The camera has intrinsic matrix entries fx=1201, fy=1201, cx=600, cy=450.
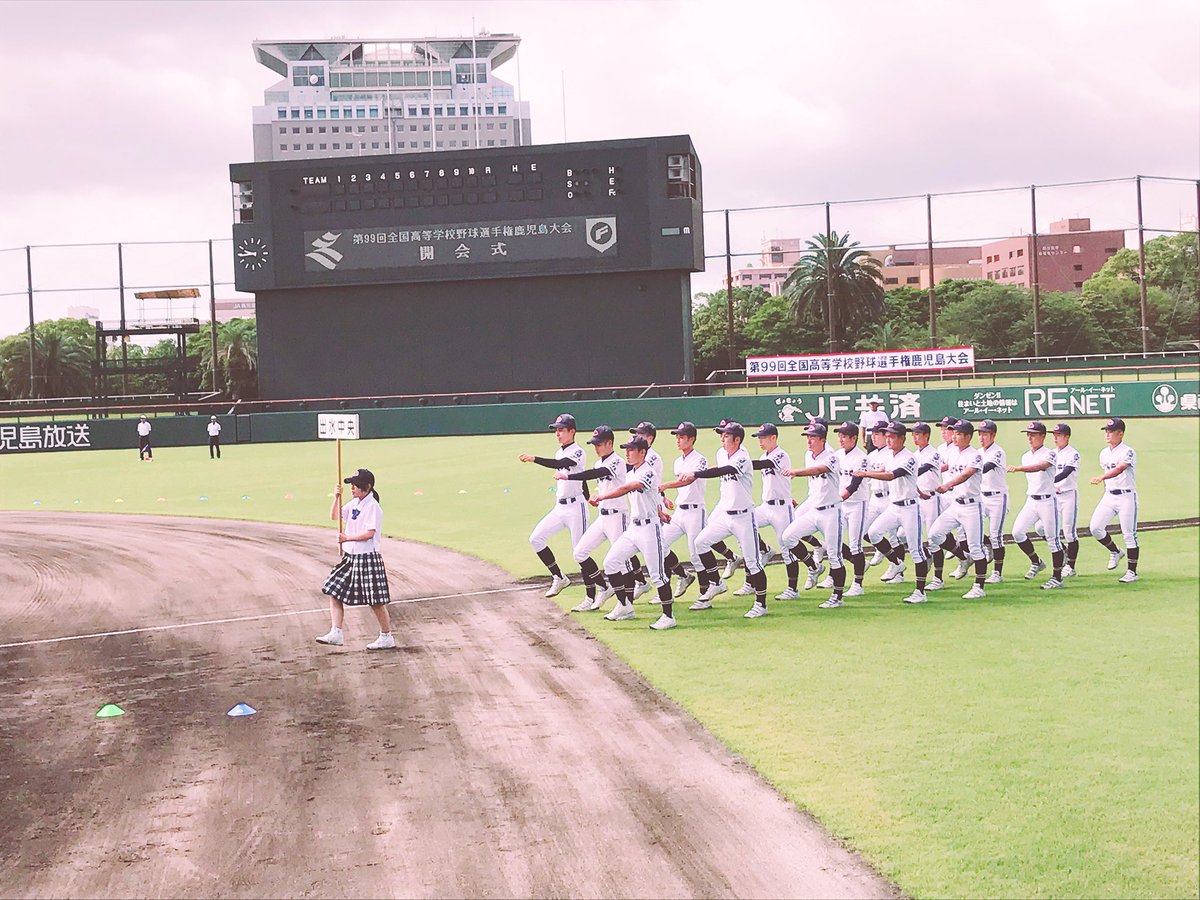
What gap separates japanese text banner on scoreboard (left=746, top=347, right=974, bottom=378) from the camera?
46.0 meters

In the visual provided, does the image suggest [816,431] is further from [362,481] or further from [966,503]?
[362,481]

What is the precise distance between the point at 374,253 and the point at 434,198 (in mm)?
3076

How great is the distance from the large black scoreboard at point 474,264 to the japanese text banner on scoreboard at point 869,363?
4.29 meters

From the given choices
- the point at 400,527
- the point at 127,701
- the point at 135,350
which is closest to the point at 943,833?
the point at 127,701

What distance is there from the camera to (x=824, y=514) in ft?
43.5

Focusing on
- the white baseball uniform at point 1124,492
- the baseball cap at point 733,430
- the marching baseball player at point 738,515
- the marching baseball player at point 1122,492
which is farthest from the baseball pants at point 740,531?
the white baseball uniform at point 1124,492

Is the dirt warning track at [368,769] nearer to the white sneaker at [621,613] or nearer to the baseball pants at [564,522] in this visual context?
the white sneaker at [621,613]

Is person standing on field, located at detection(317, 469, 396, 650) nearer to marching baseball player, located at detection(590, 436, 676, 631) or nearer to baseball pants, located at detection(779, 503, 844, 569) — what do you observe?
marching baseball player, located at detection(590, 436, 676, 631)

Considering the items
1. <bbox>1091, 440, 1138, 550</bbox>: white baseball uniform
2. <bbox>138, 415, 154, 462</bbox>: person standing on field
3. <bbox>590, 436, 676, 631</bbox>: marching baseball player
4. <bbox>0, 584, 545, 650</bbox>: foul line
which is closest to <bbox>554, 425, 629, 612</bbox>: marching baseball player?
<bbox>590, 436, 676, 631</bbox>: marching baseball player

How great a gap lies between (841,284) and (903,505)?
183 feet

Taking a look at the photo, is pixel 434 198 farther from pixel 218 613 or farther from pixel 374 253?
pixel 218 613

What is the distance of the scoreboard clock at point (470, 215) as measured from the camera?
44.3 m

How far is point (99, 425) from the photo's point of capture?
4459cm

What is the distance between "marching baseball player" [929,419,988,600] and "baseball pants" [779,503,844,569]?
119cm
